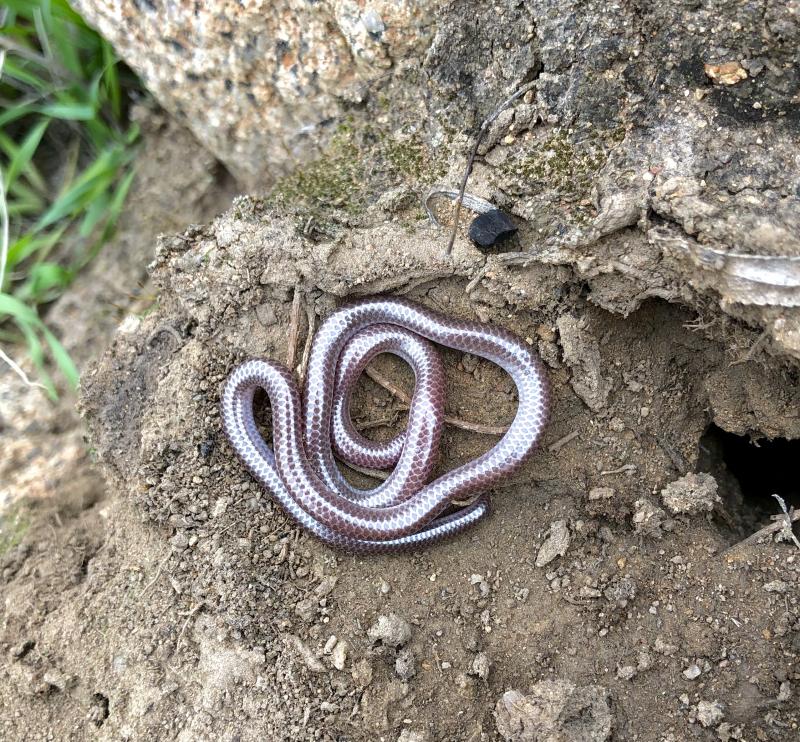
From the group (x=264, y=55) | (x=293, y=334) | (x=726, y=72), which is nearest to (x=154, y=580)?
(x=293, y=334)

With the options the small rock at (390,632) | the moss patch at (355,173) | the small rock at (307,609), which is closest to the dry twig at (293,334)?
the moss patch at (355,173)

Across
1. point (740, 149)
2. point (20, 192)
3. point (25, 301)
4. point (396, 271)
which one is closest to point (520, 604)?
point (396, 271)

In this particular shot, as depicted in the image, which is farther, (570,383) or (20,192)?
(20,192)

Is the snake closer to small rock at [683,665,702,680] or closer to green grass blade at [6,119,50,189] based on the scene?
small rock at [683,665,702,680]

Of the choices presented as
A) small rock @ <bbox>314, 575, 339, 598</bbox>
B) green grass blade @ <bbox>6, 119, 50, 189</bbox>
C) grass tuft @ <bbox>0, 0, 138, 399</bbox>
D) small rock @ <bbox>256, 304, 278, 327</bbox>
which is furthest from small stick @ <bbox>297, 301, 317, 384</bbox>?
green grass blade @ <bbox>6, 119, 50, 189</bbox>

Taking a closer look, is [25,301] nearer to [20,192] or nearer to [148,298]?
[20,192]

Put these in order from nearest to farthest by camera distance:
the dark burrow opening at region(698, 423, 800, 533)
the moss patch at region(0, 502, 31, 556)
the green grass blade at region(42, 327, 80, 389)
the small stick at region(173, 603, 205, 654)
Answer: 1. the small stick at region(173, 603, 205, 654)
2. the dark burrow opening at region(698, 423, 800, 533)
3. the moss patch at region(0, 502, 31, 556)
4. the green grass blade at region(42, 327, 80, 389)
